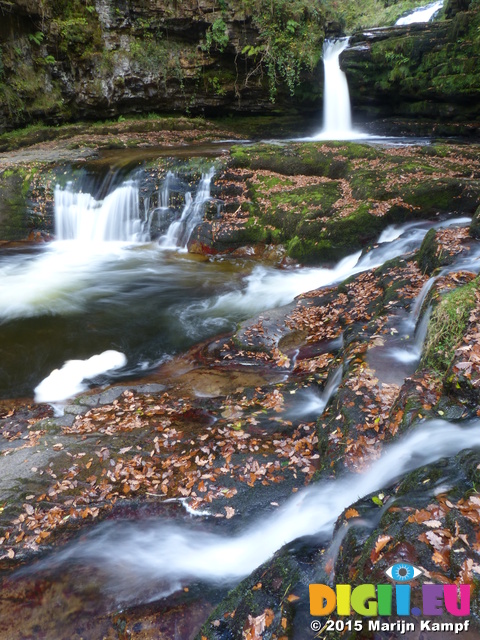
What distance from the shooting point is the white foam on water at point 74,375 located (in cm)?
642

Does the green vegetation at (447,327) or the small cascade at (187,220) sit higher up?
the small cascade at (187,220)

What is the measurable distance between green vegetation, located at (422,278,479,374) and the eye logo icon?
2.25 metres

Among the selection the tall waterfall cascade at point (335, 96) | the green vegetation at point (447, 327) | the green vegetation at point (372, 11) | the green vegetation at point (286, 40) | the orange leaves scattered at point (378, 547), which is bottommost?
the orange leaves scattered at point (378, 547)

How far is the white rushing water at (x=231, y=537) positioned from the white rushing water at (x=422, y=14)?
2540 cm

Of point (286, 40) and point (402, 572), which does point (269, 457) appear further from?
point (286, 40)

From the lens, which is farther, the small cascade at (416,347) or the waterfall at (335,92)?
the waterfall at (335,92)

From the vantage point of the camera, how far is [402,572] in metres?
2.27

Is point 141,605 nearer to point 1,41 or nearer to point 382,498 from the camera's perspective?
point 382,498

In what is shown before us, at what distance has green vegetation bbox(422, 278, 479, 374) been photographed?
418 cm

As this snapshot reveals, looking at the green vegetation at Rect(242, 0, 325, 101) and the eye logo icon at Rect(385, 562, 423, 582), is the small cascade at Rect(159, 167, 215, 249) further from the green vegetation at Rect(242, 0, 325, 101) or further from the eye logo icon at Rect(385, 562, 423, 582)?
the eye logo icon at Rect(385, 562, 423, 582)

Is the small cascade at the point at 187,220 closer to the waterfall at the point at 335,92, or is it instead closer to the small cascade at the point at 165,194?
the small cascade at the point at 165,194

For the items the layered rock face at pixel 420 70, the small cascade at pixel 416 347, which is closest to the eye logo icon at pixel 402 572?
the small cascade at pixel 416 347

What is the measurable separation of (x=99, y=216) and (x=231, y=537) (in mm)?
11686

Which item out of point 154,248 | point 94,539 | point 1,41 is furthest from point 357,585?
point 1,41
